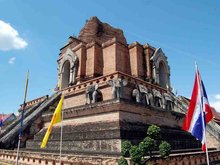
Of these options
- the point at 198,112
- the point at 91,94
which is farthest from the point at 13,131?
the point at 198,112

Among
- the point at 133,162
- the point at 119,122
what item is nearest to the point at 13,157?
the point at 119,122

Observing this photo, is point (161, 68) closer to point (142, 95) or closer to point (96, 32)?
point (96, 32)

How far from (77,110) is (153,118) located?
506 cm

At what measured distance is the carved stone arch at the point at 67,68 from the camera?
22055 millimetres

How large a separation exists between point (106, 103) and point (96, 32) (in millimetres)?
16216

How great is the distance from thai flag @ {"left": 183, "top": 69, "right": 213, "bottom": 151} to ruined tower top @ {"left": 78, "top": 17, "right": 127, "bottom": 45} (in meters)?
19.7

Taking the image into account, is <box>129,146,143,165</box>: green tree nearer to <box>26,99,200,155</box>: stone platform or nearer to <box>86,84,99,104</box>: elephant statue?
<box>26,99,200,155</box>: stone platform

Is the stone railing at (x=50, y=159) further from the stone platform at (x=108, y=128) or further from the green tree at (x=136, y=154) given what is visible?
the stone platform at (x=108, y=128)

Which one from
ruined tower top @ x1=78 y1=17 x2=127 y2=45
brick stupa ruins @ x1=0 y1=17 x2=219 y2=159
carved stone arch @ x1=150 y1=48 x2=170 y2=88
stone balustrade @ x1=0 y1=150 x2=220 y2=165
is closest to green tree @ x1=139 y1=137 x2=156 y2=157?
stone balustrade @ x1=0 y1=150 x2=220 y2=165

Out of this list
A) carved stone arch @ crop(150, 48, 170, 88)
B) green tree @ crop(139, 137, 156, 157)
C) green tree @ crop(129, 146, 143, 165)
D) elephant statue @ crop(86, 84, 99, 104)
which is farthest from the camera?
carved stone arch @ crop(150, 48, 170, 88)

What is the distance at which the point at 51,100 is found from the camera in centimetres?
2017

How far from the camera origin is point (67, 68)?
83.3 feet

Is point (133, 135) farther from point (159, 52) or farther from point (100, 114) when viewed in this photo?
point (159, 52)

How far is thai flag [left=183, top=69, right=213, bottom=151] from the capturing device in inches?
279
